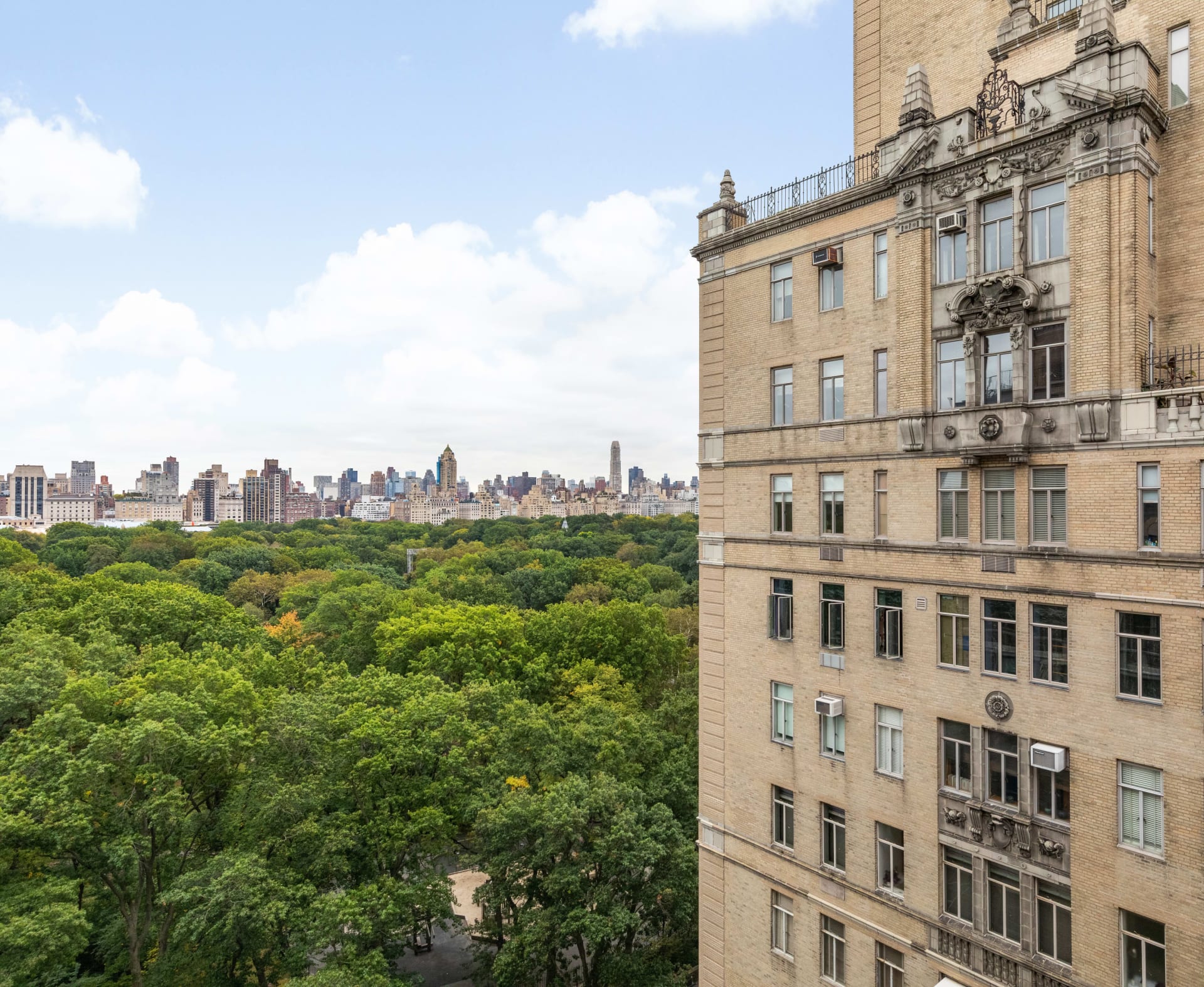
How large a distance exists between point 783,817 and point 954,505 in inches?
363

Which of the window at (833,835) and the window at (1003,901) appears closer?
the window at (1003,901)

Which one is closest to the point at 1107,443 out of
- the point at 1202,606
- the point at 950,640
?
the point at 1202,606

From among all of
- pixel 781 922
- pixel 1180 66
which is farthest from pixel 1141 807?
pixel 1180 66

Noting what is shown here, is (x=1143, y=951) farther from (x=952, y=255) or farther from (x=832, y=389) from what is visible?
(x=952, y=255)

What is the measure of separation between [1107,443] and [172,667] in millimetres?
35868

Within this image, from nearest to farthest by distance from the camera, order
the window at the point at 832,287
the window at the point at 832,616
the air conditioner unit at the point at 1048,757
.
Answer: the air conditioner unit at the point at 1048,757 < the window at the point at 832,616 < the window at the point at 832,287

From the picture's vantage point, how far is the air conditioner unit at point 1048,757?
13.9 metres

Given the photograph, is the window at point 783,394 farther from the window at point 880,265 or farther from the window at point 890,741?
the window at point 890,741

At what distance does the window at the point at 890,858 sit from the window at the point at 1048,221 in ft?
42.4

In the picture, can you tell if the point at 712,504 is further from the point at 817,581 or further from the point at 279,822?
the point at 279,822

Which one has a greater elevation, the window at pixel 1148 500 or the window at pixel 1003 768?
the window at pixel 1148 500

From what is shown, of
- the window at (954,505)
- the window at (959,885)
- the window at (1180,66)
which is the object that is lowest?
the window at (959,885)

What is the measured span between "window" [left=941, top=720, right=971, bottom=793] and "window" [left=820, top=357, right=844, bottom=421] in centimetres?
754

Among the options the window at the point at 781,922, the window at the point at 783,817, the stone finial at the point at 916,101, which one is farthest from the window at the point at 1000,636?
the stone finial at the point at 916,101
